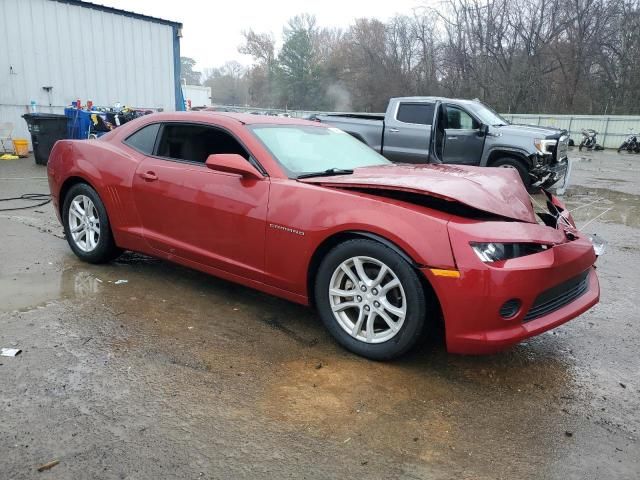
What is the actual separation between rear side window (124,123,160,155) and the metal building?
433 inches

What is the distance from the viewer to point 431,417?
248cm

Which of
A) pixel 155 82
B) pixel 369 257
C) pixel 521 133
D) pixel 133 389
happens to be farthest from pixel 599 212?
pixel 155 82

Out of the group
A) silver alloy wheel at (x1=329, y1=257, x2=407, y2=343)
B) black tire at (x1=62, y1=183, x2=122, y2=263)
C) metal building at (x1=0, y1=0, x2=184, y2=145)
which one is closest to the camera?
silver alloy wheel at (x1=329, y1=257, x2=407, y2=343)

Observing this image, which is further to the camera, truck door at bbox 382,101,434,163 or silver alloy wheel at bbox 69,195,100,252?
truck door at bbox 382,101,434,163

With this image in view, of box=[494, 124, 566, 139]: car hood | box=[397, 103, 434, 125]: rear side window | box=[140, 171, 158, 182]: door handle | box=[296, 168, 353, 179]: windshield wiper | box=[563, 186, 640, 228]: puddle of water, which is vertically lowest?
box=[563, 186, 640, 228]: puddle of water

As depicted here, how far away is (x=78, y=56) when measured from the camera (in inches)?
533

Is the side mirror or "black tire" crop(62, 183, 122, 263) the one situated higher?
the side mirror

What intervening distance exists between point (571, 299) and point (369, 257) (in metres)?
1.27

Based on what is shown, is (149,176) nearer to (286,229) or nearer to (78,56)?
(286,229)

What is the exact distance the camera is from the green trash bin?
11516 mm

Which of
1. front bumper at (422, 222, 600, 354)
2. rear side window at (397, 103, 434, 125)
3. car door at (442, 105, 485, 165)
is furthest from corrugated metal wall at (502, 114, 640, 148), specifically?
front bumper at (422, 222, 600, 354)

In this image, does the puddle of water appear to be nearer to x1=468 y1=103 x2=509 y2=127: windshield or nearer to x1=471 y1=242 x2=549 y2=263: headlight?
x1=468 y1=103 x2=509 y2=127: windshield

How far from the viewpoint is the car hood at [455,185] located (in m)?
2.86

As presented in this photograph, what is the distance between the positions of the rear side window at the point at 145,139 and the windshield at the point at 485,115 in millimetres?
6941
